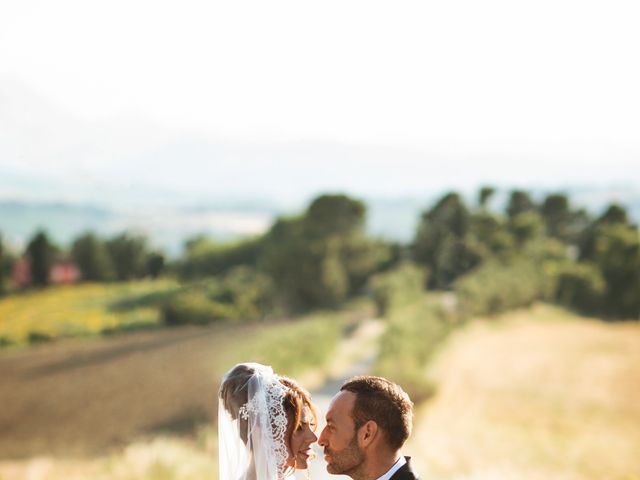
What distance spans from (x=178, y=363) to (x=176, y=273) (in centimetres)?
158

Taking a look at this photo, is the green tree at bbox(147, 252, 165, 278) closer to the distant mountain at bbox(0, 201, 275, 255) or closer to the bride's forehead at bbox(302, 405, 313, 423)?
the distant mountain at bbox(0, 201, 275, 255)

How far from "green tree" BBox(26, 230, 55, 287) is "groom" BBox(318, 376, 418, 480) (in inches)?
471

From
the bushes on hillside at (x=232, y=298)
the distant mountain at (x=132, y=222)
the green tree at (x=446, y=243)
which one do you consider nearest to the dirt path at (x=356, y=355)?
the green tree at (x=446, y=243)

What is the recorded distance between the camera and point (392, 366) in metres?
12.6

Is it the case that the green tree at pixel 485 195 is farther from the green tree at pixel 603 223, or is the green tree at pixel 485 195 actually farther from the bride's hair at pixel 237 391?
the bride's hair at pixel 237 391

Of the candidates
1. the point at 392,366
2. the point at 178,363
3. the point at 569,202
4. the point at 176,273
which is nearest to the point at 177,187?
the point at 176,273

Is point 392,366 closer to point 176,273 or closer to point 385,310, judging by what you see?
point 385,310

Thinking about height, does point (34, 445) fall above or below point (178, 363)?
below

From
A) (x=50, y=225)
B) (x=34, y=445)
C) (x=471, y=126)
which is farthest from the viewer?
(x=471, y=126)

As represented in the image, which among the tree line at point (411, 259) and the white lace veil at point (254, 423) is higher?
the white lace veil at point (254, 423)

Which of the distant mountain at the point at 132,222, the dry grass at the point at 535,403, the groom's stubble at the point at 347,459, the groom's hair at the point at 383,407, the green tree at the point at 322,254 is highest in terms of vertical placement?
the groom's hair at the point at 383,407

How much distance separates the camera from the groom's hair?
72.7 inches

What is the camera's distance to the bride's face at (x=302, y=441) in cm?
220

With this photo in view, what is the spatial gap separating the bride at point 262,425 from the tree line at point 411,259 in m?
11.3
